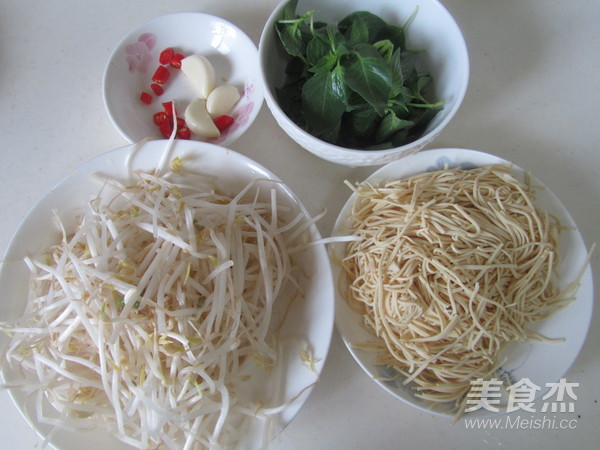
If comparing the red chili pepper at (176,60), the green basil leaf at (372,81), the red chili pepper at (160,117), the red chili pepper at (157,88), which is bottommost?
the red chili pepper at (160,117)

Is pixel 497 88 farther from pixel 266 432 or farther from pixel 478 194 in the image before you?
pixel 266 432

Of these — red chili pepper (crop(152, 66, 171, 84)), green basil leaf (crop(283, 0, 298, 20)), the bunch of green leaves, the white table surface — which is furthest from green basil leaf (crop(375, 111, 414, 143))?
red chili pepper (crop(152, 66, 171, 84))

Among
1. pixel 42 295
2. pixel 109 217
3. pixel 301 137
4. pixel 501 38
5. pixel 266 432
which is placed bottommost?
pixel 266 432

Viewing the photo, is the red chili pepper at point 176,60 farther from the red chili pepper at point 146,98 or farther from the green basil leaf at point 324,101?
the green basil leaf at point 324,101

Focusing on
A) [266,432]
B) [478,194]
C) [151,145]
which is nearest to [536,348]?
[478,194]

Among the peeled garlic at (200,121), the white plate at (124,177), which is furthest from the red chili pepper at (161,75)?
the white plate at (124,177)

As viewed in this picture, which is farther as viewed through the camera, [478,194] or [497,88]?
[497,88]
